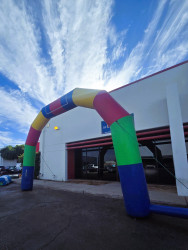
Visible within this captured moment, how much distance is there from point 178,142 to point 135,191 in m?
3.67

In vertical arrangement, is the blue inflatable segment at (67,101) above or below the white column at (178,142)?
above

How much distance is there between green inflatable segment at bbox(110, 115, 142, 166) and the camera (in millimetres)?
3696

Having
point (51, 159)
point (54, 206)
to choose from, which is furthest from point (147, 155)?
point (51, 159)

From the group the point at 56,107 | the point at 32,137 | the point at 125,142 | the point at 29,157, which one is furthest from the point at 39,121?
the point at 125,142

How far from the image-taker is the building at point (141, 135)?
6160 millimetres

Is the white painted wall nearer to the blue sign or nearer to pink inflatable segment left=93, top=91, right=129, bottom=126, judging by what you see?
the blue sign

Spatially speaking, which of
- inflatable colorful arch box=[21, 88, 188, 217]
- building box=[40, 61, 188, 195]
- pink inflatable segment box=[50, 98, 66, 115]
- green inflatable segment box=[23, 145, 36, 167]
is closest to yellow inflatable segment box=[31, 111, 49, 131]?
pink inflatable segment box=[50, 98, 66, 115]

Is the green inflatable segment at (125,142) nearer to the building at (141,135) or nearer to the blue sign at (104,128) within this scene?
the building at (141,135)

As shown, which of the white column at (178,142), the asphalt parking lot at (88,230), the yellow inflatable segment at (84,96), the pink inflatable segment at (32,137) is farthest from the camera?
the pink inflatable segment at (32,137)

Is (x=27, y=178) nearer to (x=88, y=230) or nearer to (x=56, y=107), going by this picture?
(x=56, y=107)

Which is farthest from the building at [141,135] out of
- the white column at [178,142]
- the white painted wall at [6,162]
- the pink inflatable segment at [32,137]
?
the white painted wall at [6,162]

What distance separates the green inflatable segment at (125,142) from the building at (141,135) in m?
1.17

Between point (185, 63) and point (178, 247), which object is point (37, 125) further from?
point (185, 63)

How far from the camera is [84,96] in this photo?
5516 millimetres
